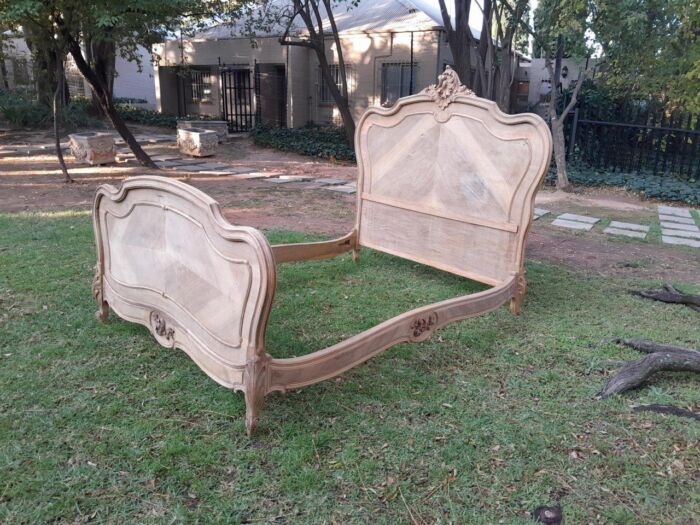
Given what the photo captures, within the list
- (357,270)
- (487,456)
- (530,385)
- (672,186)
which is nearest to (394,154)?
(357,270)

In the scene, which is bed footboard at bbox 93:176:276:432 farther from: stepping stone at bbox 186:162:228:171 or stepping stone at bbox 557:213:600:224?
stepping stone at bbox 186:162:228:171

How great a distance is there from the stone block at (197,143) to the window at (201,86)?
→ 361 inches

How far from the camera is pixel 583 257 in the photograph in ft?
20.3

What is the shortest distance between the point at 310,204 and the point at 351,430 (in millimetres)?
6304

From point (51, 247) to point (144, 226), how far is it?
128 inches

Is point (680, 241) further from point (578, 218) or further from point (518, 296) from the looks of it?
point (518, 296)

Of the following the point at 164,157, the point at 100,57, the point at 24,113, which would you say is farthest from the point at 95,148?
the point at 24,113

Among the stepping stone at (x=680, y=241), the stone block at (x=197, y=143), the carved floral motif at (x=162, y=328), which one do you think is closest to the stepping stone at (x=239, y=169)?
the stone block at (x=197, y=143)

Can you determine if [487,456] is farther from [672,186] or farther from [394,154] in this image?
[672,186]

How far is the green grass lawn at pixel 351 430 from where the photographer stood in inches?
91.9

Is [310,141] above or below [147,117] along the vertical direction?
below

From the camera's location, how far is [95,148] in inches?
469

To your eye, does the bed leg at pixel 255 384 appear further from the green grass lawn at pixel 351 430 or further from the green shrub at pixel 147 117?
the green shrub at pixel 147 117

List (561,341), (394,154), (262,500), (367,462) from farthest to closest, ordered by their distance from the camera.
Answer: (394,154), (561,341), (367,462), (262,500)
